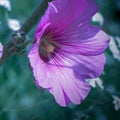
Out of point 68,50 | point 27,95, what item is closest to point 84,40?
point 68,50

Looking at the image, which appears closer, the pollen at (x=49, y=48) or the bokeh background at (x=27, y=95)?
the pollen at (x=49, y=48)

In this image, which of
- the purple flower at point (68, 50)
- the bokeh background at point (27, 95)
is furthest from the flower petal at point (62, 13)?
the bokeh background at point (27, 95)

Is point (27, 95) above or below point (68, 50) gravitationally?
below

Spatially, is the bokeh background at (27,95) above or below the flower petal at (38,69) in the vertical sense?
below

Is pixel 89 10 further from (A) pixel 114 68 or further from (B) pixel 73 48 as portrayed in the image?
(A) pixel 114 68

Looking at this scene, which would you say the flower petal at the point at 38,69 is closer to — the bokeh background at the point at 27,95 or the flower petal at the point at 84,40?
the flower petal at the point at 84,40

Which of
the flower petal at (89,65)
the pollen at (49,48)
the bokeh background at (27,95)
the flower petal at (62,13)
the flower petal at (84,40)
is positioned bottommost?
the bokeh background at (27,95)

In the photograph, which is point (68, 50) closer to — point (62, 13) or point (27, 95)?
point (62, 13)

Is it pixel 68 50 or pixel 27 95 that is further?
pixel 27 95
